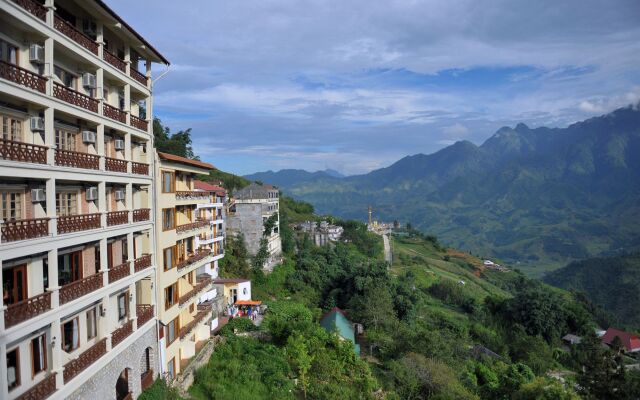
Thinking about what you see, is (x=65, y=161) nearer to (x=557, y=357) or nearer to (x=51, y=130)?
(x=51, y=130)

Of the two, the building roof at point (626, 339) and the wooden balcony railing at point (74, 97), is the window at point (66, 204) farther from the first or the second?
the building roof at point (626, 339)

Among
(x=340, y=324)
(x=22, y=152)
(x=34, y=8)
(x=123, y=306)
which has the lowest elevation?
(x=340, y=324)

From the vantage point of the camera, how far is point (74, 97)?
1237 centimetres

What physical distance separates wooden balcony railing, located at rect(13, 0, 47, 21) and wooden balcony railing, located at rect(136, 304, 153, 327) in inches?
385

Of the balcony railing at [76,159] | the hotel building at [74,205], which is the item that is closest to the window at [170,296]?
the hotel building at [74,205]

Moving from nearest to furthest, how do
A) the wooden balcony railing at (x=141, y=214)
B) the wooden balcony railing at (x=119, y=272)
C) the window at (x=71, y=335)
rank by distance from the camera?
the window at (x=71, y=335)
the wooden balcony railing at (x=119, y=272)
the wooden balcony railing at (x=141, y=214)

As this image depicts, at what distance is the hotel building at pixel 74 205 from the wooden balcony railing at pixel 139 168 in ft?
0.28

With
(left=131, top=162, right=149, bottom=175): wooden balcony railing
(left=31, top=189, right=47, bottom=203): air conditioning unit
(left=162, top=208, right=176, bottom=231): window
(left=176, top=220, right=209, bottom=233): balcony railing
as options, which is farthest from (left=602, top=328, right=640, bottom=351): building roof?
(left=31, top=189, right=47, bottom=203): air conditioning unit

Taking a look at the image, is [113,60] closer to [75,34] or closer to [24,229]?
[75,34]

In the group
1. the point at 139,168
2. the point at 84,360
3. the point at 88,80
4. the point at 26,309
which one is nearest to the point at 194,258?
the point at 139,168

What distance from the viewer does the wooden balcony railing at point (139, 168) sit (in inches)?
634

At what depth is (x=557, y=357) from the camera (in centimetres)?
4616

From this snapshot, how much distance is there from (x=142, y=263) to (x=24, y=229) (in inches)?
260

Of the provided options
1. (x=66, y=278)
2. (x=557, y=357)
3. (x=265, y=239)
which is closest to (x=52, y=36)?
(x=66, y=278)
